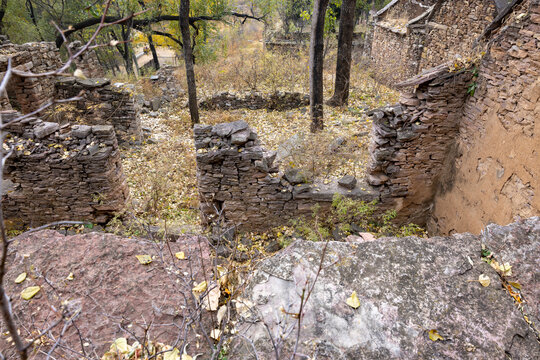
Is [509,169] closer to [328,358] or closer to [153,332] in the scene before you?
[328,358]

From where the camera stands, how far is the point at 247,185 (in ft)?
17.7

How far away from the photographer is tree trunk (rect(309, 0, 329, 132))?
7.54m

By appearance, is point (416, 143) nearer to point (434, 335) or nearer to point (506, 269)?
point (506, 269)

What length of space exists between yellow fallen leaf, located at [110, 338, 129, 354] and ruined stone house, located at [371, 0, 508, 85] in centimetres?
883

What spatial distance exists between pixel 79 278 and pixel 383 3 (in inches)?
825

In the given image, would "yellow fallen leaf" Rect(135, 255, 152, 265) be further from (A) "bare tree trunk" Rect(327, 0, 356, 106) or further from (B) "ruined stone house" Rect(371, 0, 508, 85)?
(A) "bare tree trunk" Rect(327, 0, 356, 106)

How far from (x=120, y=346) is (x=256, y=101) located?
9.76 meters

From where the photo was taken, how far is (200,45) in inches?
492

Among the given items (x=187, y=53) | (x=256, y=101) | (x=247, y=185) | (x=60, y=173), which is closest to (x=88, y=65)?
(x=187, y=53)

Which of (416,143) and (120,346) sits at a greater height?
(120,346)

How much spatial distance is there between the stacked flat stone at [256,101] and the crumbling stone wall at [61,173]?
17.5 ft

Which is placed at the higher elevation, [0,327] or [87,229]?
[0,327]

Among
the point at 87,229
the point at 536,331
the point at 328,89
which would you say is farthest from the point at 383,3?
the point at 536,331

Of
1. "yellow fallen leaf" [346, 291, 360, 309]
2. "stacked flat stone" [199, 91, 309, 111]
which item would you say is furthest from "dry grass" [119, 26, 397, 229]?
"yellow fallen leaf" [346, 291, 360, 309]
